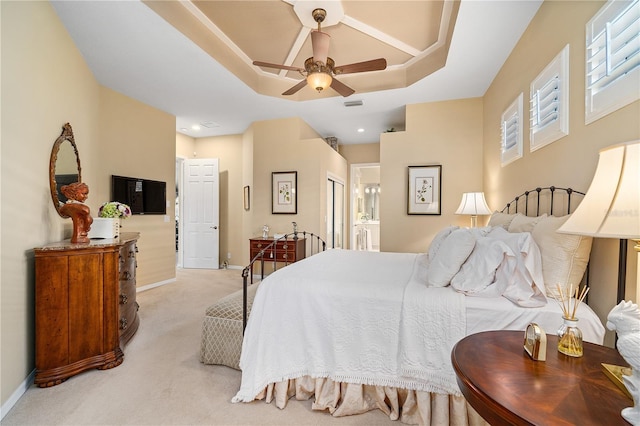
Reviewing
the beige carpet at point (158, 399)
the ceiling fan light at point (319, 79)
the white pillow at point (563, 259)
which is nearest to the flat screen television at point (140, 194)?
the beige carpet at point (158, 399)

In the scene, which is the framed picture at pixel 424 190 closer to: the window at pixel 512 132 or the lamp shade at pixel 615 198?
the window at pixel 512 132

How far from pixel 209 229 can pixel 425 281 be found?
5.10 metres

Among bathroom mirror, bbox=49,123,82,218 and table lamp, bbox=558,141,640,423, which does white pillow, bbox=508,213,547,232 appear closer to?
table lamp, bbox=558,141,640,423

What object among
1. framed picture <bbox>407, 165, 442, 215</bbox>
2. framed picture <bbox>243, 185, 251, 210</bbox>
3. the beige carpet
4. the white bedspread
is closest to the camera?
the white bedspread

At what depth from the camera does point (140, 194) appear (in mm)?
4414

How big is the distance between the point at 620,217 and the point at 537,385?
548 millimetres

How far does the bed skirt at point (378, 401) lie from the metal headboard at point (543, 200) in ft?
4.46

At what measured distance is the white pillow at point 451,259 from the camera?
5.74ft

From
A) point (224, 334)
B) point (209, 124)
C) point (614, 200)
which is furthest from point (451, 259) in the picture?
point (209, 124)

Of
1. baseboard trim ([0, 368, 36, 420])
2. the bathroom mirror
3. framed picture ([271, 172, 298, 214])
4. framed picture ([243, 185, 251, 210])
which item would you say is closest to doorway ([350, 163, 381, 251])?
framed picture ([271, 172, 298, 214])

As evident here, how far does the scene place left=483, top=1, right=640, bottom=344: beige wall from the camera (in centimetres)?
143

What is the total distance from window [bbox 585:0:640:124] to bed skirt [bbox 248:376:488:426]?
1656mm

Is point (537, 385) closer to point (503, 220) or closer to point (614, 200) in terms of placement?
point (614, 200)

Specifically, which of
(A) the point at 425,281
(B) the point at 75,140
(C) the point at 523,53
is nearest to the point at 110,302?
(B) the point at 75,140
